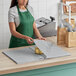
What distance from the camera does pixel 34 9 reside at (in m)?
4.66

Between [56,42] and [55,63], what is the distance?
68cm

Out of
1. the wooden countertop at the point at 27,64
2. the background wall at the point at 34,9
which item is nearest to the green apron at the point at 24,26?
the wooden countertop at the point at 27,64

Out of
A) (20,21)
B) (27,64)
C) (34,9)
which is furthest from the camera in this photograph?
(34,9)

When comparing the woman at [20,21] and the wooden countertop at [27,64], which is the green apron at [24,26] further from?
the wooden countertop at [27,64]

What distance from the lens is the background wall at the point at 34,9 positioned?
4434mm

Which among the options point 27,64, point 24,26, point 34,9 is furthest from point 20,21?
point 34,9

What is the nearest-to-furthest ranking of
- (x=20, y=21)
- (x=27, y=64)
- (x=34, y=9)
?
(x=27, y=64)
(x=20, y=21)
(x=34, y=9)

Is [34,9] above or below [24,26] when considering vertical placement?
above

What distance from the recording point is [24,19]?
328 cm

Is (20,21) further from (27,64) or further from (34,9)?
(34,9)

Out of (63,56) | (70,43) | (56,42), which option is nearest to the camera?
(63,56)

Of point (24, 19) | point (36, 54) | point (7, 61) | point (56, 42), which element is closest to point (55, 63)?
point (36, 54)

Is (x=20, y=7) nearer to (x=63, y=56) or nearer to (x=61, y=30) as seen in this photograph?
(x=61, y=30)

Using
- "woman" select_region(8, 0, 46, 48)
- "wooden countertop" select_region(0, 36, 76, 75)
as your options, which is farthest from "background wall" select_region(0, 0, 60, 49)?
"wooden countertop" select_region(0, 36, 76, 75)
